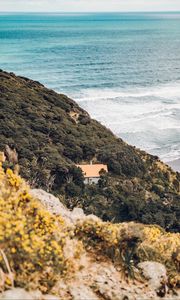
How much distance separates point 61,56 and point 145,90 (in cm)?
6082

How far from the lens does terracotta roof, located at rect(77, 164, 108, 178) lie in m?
32.5

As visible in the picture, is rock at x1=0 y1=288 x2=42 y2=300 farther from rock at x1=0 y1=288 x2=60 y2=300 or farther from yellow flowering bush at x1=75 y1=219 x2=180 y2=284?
yellow flowering bush at x1=75 y1=219 x2=180 y2=284

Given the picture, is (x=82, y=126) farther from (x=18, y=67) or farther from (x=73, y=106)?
(x=18, y=67)

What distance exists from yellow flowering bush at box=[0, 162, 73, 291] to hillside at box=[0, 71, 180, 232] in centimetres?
1796

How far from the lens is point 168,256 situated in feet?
26.0

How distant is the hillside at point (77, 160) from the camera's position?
28.5 meters

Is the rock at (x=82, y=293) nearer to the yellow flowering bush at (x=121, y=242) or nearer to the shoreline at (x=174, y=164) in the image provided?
the yellow flowering bush at (x=121, y=242)

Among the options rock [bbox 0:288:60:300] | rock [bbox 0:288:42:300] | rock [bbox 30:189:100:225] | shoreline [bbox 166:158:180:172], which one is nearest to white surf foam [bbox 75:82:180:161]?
shoreline [bbox 166:158:180:172]

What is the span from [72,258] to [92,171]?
2656 centimetres

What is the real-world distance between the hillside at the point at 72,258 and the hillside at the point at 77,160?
Answer: 1727cm

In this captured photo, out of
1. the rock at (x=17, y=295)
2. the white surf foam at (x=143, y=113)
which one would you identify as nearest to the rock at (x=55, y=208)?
the rock at (x=17, y=295)

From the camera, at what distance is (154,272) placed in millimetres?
7055

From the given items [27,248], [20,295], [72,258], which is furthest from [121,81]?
[20,295]

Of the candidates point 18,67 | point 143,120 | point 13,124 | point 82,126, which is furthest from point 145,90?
point 13,124
